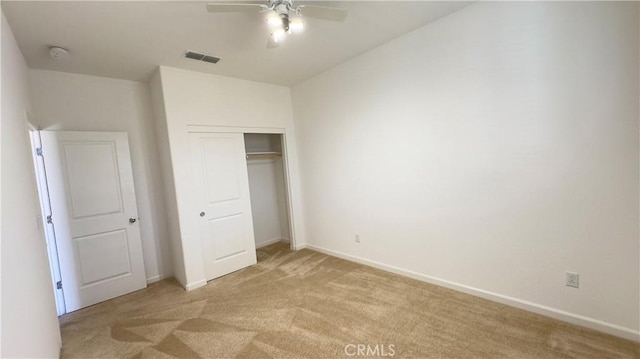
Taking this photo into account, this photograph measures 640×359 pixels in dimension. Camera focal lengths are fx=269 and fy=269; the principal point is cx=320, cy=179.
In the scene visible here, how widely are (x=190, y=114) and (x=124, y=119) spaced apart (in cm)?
89

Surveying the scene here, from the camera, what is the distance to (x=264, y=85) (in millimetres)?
3920

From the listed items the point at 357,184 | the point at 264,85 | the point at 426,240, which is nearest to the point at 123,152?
the point at 264,85

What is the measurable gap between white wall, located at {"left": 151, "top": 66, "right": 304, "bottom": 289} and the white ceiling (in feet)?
0.57

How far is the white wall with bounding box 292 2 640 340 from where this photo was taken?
185 cm

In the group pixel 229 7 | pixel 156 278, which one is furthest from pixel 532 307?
pixel 156 278

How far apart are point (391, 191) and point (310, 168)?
1435mm

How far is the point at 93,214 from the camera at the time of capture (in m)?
3.07

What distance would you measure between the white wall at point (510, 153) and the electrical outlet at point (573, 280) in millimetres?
33

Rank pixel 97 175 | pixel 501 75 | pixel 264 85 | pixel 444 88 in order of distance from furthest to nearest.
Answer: pixel 264 85 → pixel 97 175 → pixel 444 88 → pixel 501 75

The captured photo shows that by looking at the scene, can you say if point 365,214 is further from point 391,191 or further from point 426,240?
point 426,240

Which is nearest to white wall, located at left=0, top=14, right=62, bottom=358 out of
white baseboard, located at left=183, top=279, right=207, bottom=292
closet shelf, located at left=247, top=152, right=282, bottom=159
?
white baseboard, located at left=183, top=279, right=207, bottom=292

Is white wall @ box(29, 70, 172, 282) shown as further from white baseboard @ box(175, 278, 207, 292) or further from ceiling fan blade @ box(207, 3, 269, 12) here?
ceiling fan blade @ box(207, 3, 269, 12)

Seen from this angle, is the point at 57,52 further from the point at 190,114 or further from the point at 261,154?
the point at 261,154


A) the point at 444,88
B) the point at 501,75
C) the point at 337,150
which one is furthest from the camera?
the point at 337,150
